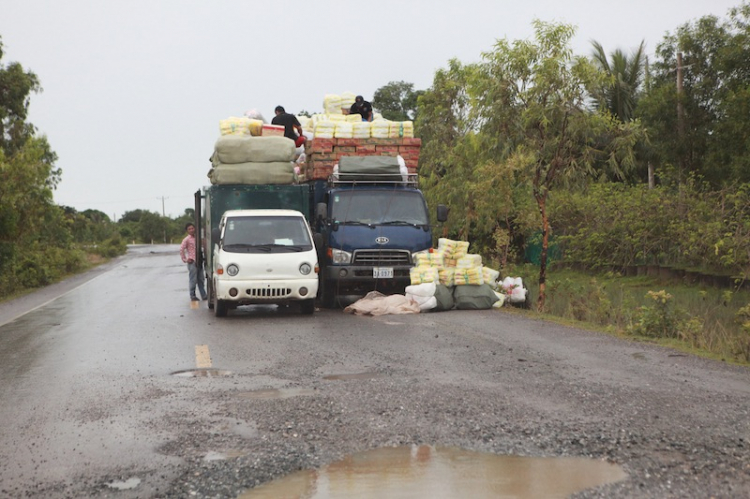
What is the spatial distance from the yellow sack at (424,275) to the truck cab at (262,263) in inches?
74.3

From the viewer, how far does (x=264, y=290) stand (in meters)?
15.7

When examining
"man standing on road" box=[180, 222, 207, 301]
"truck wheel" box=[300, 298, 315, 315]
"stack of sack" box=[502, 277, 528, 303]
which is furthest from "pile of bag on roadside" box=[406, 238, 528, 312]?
"man standing on road" box=[180, 222, 207, 301]

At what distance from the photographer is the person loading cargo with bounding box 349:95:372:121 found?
21.0 m

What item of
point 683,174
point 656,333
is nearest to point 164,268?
point 683,174

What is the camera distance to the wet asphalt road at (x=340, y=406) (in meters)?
5.56

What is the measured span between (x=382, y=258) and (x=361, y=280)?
60 cm

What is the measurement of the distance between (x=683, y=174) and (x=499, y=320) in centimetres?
1741

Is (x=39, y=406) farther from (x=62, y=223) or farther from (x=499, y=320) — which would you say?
(x=62, y=223)

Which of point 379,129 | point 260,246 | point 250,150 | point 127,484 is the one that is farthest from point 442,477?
point 379,129

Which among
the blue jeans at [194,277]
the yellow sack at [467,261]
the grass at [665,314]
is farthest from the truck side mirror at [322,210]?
the grass at [665,314]

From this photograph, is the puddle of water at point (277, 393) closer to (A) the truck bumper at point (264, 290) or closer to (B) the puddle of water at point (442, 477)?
(B) the puddle of water at point (442, 477)

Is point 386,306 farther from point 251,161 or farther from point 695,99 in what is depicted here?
point 695,99

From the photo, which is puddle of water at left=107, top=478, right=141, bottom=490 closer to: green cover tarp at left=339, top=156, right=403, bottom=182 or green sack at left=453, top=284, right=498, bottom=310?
green sack at left=453, top=284, right=498, bottom=310

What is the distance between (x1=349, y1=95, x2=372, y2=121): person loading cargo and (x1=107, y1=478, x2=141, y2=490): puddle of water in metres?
16.2
